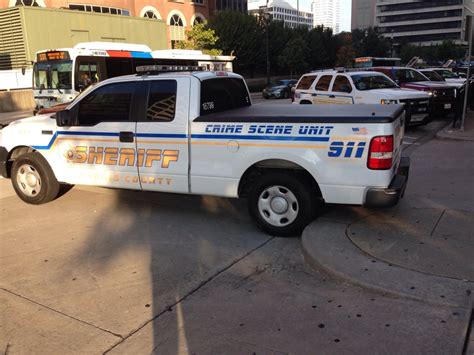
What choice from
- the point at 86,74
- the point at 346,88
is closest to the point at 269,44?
the point at 86,74

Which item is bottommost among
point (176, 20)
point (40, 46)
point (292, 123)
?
point (292, 123)

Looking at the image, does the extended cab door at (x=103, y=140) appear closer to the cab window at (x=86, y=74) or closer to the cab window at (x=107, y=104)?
the cab window at (x=107, y=104)

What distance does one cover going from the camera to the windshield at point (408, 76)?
55.7 ft

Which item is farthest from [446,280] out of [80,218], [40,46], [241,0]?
[241,0]

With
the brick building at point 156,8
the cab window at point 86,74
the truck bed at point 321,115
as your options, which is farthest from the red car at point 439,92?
the brick building at point 156,8

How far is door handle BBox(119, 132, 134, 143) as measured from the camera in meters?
5.76

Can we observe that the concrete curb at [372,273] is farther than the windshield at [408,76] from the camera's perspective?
No

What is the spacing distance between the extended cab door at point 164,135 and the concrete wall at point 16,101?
24764mm

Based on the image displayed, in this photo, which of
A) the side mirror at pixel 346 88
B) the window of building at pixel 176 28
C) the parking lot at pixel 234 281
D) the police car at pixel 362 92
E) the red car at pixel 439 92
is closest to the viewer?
the parking lot at pixel 234 281

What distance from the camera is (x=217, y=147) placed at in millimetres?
5293

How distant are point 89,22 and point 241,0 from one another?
35738 mm

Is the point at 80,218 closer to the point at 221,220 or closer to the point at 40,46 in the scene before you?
the point at 221,220

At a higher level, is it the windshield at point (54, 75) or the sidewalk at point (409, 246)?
the windshield at point (54, 75)

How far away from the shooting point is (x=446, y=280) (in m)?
3.89
